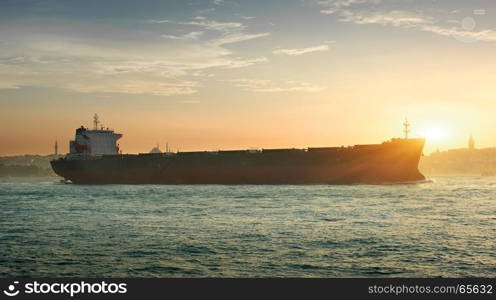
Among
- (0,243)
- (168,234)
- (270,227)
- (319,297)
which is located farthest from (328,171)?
(319,297)

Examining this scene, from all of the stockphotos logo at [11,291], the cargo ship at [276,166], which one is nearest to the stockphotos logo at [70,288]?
the stockphotos logo at [11,291]

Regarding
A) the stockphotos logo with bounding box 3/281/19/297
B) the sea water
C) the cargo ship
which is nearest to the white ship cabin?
the cargo ship

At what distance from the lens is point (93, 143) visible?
73250mm

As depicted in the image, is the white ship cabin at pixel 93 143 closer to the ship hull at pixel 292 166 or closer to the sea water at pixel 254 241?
the ship hull at pixel 292 166

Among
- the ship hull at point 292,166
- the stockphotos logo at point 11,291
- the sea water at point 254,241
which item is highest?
the ship hull at point 292,166

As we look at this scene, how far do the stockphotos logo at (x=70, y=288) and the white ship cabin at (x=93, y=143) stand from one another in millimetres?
66286

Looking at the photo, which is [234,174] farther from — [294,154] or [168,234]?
[168,234]

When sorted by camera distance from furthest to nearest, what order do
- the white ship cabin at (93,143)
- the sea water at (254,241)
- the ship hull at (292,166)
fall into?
the white ship cabin at (93,143), the ship hull at (292,166), the sea water at (254,241)

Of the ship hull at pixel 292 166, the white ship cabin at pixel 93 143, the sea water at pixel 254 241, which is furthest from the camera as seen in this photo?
the white ship cabin at pixel 93 143

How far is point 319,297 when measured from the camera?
27.9 feet

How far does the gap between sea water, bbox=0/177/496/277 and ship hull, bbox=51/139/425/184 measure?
16.3 metres

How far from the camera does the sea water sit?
532 inches

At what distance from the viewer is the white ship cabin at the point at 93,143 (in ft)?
238

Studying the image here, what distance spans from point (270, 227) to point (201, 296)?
13087 mm
